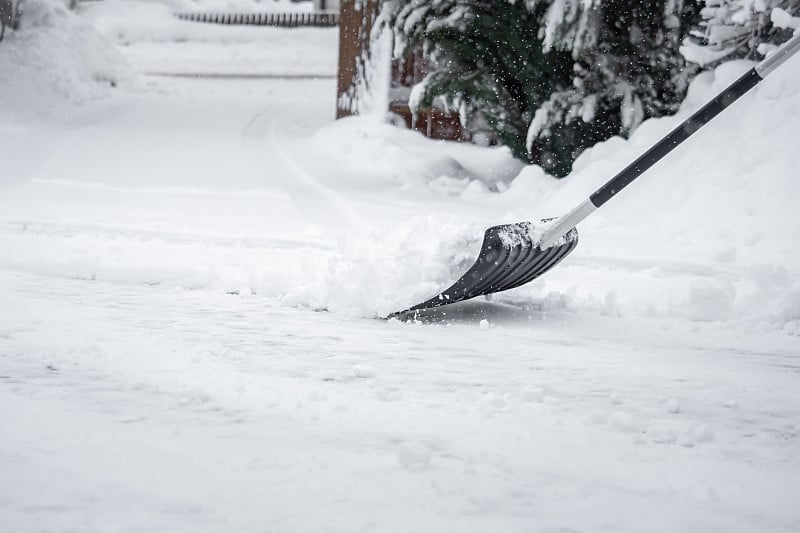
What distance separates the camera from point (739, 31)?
7.44 meters

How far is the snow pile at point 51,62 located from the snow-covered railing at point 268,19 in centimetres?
1279

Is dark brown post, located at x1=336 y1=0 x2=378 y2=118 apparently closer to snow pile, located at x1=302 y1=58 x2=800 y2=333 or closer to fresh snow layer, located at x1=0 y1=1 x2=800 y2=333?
fresh snow layer, located at x1=0 y1=1 x2=800 y2=333

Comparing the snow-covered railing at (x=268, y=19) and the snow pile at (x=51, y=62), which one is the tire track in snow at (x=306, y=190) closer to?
the snow pile at (x=51, y=62)

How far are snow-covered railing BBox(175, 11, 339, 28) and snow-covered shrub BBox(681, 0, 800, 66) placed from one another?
24.2 meters

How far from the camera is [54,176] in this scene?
29.1ft

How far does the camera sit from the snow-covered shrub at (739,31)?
7027mm

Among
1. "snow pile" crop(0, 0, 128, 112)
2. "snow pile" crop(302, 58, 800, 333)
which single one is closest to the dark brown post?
"snow pile" crop(0, 0, 128, 112)

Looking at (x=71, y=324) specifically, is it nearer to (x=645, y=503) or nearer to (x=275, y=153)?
(x=645, y=503)

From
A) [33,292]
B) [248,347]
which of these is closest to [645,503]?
[248,347]

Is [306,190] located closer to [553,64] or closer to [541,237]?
[553,64]

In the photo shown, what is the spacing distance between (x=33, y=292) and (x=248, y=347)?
4.77ft

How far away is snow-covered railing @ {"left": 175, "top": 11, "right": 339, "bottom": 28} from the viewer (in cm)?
3067

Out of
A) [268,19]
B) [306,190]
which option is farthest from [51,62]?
[268,19]

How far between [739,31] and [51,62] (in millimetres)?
12221
